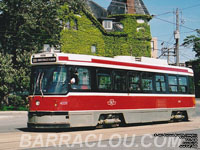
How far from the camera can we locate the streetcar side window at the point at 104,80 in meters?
16.4

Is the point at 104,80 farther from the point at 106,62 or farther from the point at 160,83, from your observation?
the point at 160,83

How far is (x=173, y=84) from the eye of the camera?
2138 centimetres

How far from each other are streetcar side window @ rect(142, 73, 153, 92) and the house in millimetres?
31194

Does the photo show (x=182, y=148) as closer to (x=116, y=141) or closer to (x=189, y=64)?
(x=116, y=141)

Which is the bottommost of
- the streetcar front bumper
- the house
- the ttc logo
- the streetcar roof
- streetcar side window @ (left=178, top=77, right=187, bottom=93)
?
the streetcar front bumper

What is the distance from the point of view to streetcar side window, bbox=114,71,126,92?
56.8 feet

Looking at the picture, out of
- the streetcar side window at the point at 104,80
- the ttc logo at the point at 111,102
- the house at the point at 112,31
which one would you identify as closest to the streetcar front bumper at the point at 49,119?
the streetcar side window at the point at 104,80

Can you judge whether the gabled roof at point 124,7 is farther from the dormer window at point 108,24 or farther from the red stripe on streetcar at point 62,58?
the red stripe on streetcar at point 62,58

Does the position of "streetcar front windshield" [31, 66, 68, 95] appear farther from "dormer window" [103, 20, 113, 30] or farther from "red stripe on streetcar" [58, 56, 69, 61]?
"dormer window" [103, 20, 113, 30]

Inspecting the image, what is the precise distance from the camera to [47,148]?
10352mm

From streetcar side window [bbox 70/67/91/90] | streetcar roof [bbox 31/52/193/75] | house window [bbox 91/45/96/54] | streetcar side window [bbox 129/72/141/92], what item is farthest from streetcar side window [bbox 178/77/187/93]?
house window [bbox 91/45/96/54]

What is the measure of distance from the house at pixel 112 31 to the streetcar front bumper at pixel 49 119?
116ft

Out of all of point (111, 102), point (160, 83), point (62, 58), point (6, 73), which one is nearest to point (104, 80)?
point (111, 102)

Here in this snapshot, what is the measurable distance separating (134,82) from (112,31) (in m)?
40.3
